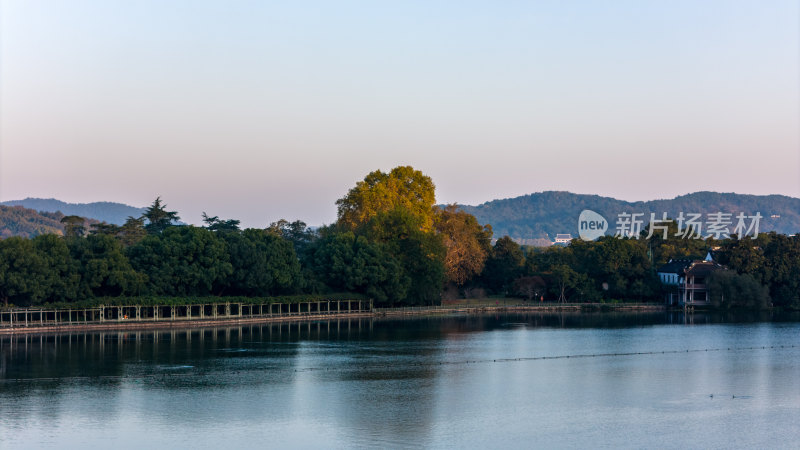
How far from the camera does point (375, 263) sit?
8238cm

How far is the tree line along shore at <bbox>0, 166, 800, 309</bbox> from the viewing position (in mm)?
66875

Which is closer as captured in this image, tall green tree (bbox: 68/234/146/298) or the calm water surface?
the calm water surface

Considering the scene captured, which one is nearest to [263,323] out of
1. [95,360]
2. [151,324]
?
[151,324]

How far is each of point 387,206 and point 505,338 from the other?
31464 millimetres

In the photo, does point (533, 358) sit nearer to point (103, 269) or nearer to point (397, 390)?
point (397, 390)

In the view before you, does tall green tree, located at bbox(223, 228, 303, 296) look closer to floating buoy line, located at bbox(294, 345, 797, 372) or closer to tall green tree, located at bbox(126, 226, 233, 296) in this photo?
tall green tree, located at bbox(126, 226, 233, 296)

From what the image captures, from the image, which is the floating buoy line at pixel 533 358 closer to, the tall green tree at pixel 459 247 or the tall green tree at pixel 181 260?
the tall green tree at pixel 181 260

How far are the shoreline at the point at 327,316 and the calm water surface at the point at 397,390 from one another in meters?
2.24

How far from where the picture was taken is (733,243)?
309ft

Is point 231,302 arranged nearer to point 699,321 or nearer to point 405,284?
point 405,284

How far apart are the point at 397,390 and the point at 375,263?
138 ft

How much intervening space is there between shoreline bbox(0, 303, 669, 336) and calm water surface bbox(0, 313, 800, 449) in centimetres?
224
